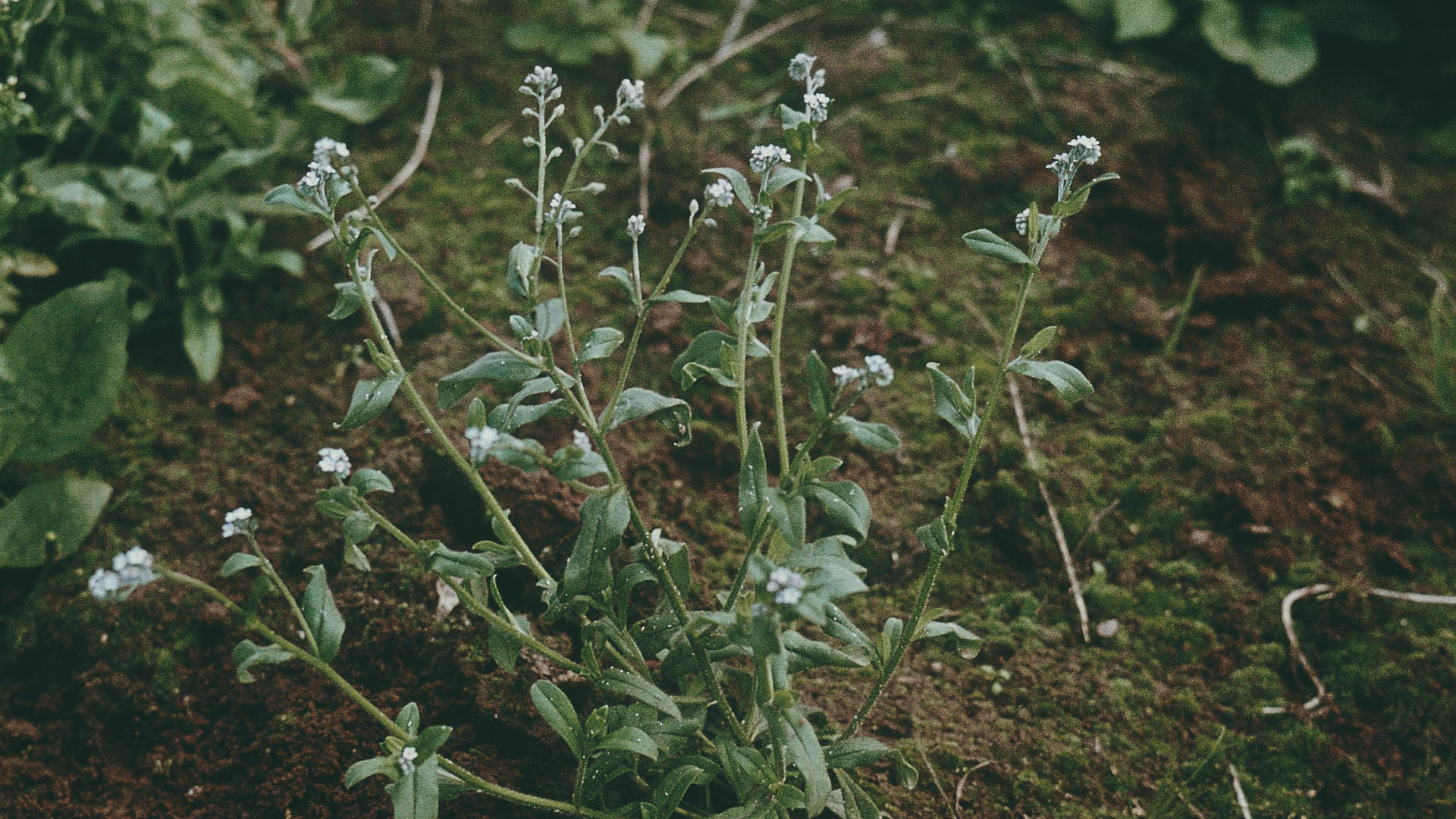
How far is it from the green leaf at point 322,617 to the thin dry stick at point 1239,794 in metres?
1.94

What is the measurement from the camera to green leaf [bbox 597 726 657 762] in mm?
1780

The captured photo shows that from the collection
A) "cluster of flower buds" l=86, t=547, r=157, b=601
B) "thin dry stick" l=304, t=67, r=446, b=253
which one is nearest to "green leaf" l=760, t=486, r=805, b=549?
"cluster of flower buds" l=86, t=547, r=157, b=601

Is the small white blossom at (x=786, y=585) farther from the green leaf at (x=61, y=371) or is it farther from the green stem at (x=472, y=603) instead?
the green leaf at (x=61, y=371)

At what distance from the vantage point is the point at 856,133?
12.0 ft

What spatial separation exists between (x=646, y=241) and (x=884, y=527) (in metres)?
1.23

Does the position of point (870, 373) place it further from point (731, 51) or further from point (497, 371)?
point (731, 51)

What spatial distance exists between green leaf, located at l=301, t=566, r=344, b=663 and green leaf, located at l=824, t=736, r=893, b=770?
938mm

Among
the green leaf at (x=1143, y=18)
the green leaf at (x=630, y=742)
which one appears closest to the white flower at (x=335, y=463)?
the green leaf at (x=630, y=742)

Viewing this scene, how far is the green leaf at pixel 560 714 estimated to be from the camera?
1.84 metres

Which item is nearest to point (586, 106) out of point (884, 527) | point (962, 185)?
point (962, 185)

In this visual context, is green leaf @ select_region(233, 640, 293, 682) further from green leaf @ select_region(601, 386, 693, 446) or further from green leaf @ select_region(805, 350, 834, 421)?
green leaf @ select_region(805, 350, 834, 421)

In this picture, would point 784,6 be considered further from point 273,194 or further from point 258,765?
point 258,765

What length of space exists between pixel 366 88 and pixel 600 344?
219 cm

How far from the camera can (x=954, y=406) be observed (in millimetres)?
1884
